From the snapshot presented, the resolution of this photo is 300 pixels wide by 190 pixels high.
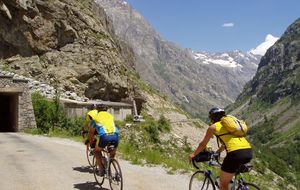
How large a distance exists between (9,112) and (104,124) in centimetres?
2729

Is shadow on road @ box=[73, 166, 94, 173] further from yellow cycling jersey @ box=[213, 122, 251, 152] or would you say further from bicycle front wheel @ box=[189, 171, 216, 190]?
yellow cycling jersey @ box=[213, 122, 251, 152]

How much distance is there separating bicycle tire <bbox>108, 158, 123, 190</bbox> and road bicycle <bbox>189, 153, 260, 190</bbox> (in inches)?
80.5

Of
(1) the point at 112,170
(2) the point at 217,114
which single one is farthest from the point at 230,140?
(1) the point at 112,170

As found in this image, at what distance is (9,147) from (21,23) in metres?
39.3

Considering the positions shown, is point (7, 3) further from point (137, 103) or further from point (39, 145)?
point (39, 145)

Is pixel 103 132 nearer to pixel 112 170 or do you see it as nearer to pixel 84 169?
pixel 112 170

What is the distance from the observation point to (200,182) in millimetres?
11562

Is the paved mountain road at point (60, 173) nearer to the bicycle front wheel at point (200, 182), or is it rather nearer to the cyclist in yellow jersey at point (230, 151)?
the bicycle front wheel at point (200, 182)

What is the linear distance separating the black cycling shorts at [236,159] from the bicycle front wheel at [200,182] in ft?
5.49

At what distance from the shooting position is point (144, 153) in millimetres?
21484

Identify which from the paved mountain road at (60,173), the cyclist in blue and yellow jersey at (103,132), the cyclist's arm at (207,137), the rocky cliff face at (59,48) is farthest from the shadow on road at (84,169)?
the rocky cliff face at (59,48)

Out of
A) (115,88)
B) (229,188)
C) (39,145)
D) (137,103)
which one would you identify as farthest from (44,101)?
(137,103)

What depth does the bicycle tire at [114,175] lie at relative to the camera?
1190 cm

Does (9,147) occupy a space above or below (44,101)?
below
